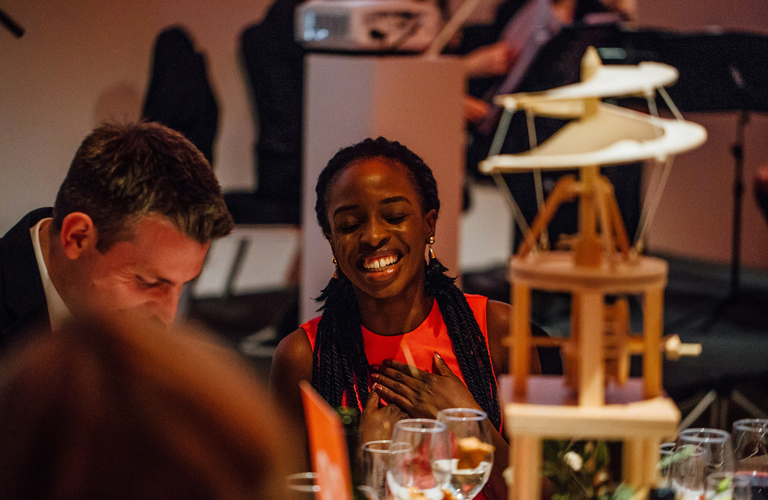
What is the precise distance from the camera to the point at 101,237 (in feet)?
4.13

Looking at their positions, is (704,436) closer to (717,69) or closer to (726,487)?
(726,487)

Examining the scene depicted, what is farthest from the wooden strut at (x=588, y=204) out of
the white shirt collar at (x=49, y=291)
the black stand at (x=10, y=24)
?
the black stand at (x=10, y=24)

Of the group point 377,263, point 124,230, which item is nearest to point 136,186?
point 124,230

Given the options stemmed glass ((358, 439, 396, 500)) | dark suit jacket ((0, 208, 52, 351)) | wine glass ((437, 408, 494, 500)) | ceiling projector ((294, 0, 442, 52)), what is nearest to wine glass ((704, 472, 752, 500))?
wine glass ((437, 408, 494, 500))

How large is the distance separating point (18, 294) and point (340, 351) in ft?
1.98

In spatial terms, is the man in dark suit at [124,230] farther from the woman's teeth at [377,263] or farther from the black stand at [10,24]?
the black stand at [10,24]

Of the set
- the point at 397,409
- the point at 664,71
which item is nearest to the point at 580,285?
the point at 664,71

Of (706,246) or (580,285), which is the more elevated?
(580,285)

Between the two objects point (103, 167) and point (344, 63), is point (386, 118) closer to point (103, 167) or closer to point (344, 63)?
point (344, 63)

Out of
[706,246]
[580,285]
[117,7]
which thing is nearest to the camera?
[580,285]

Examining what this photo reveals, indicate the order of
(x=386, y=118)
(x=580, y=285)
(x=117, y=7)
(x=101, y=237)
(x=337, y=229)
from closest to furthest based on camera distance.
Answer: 1. (x=580, y=285)
2. (x=101, y=237)
3. (x=337, y=229)
4. (x=386, y=118)
5. (x=117, y=7)

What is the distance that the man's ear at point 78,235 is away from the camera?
49.5 inches

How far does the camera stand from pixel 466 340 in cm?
159

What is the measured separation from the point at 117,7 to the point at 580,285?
4.18 meters
